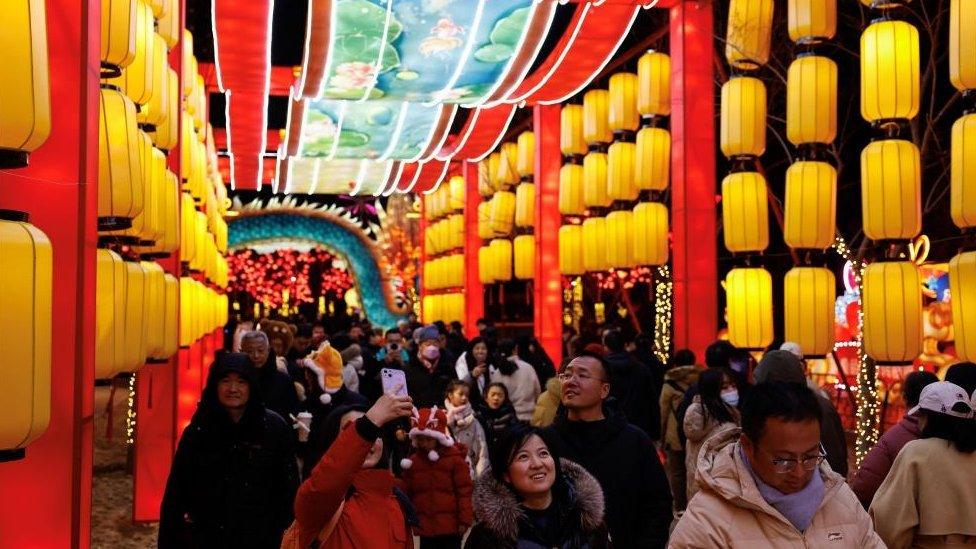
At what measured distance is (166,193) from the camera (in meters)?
6.93

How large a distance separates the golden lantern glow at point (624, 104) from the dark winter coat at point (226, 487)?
9.34m

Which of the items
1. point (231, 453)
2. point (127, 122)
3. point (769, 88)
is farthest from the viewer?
point (769, 88)

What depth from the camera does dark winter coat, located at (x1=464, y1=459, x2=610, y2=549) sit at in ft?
11.5

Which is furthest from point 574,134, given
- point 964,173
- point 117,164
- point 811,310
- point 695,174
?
point 117,164

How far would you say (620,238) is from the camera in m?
13.6

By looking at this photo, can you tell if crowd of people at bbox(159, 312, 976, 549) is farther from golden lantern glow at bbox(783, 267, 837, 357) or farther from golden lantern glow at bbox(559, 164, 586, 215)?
golden lantern glow at bbox(559, 164, 586, 215)

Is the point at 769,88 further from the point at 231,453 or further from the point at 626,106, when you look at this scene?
the point at 231,453

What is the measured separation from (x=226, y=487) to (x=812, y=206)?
19.6ft

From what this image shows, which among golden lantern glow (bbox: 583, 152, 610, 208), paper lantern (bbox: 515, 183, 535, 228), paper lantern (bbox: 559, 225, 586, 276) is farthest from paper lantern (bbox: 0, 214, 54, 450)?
paper lantern (bbox: 515, 183, 535, 228)

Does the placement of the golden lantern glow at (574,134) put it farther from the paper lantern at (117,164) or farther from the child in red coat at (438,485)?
the paper lantern at (117,164)

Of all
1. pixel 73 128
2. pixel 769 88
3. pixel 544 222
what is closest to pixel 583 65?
pixel 769 88

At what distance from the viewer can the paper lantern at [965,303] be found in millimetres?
6828

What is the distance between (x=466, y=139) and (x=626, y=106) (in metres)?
6.79

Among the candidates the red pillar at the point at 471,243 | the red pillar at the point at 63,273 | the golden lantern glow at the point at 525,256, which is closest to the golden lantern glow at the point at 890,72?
the red pillar at the point at 63,273
